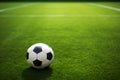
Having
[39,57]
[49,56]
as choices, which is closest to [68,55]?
[49,56]

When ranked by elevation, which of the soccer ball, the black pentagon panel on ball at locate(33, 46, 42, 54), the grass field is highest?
the black pentagon panel on ball at locate(33, 46, 42, 54)

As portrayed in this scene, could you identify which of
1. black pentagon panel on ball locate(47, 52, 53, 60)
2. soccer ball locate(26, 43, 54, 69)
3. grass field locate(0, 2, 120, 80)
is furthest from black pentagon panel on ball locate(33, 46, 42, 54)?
grass field locate(0, 2, 120, 80)

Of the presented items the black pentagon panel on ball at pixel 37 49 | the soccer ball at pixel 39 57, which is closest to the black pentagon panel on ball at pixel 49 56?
the soccer ball at pixel 39 57

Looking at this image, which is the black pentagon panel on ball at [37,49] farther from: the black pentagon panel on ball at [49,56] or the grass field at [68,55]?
the grass field at [68,55]

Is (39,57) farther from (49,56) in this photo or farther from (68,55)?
(68,55)

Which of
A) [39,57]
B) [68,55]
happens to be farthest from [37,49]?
[68,55]

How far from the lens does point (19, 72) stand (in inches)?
113

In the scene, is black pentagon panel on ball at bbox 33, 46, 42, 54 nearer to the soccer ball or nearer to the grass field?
the soccer ball

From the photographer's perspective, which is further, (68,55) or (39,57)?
(68,55)

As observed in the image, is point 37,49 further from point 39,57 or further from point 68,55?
point 68,55

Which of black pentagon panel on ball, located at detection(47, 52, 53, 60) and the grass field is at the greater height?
black pentagon panel on ball, located at detection(47, 52, 53, 60)

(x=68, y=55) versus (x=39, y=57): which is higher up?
(x=39, y=57)

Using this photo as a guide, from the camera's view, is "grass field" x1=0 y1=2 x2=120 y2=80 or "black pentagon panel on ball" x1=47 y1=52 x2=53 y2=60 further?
"black pentagon panel on ball" x1=47 y1=52 x2=53 y2=60

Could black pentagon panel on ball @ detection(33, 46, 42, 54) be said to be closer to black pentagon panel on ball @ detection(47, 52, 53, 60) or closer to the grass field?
black pentagon panel on ball @ detection(47, 52, 53, 60)
